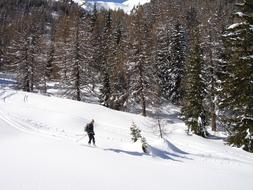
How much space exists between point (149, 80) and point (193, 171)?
27.4m

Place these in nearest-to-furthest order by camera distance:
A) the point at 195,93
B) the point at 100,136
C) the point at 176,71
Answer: the point at 100,136
the point at 195,93
the point at 176,71

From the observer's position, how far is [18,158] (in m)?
18.8

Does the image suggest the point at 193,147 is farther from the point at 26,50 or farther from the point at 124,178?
the point at 26,50

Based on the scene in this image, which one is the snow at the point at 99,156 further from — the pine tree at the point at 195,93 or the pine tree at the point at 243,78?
the pine tree at the point at 195,93

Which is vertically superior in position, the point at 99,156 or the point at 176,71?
the point at 176,71

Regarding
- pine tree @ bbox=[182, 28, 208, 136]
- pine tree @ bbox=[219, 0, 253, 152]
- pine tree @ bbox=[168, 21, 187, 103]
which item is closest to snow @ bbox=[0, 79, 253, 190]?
pine tree @ bbox=[219, 0, 253, 152]

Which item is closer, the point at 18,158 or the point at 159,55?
the point at 18,158

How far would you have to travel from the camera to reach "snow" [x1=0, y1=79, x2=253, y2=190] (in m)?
15.6

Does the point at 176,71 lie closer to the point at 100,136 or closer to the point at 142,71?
the point at 142,71

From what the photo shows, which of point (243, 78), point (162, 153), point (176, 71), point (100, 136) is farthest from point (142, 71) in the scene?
point (243, 78)

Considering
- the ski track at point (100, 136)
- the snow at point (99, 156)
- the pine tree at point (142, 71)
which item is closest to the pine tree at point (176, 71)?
the pine tree at point (142, 71)

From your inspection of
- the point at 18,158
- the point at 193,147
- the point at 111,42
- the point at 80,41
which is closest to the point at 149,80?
the point at 80,41

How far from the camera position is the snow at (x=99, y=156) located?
615 inches

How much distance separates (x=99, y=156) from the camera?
2078 centimetres
